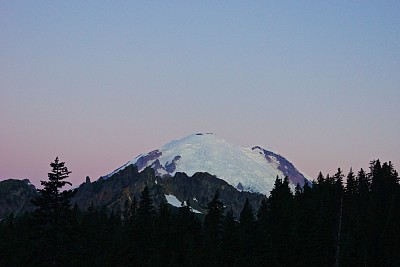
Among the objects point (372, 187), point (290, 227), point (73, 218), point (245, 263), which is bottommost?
point (73, 218)

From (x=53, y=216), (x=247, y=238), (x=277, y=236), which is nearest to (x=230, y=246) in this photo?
(x=247, y=238)

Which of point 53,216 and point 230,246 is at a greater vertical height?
point 230,246

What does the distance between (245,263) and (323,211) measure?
13.4m

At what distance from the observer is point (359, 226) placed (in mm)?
88125

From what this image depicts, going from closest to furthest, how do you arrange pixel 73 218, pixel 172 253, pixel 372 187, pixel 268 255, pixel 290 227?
1. pixel 73 218
2. pixel 268 255
3. pixel 290 227
4. pixel 172 253
5. pixel 372 187

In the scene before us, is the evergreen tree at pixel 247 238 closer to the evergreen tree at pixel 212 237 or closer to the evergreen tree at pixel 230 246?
the evergreen tree at pixel 230 246

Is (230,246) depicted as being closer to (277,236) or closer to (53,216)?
(277,236)

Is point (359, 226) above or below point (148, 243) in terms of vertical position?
above

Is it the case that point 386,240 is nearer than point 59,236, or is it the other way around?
point 59,236

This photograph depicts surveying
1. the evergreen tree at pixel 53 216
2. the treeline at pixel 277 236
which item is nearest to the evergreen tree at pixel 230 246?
the treeline at pixel 277 236

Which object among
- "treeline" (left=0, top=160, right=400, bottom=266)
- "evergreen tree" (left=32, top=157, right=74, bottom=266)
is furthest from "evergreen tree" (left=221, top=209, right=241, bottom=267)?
"evergreen tree" (left=32, top=157, right=74, bottom=266)

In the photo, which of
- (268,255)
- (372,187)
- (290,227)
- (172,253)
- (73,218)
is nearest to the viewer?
(73,218)

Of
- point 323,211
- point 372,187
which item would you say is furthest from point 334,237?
point 372,187

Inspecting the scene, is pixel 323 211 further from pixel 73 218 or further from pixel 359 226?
pixel 73 218
